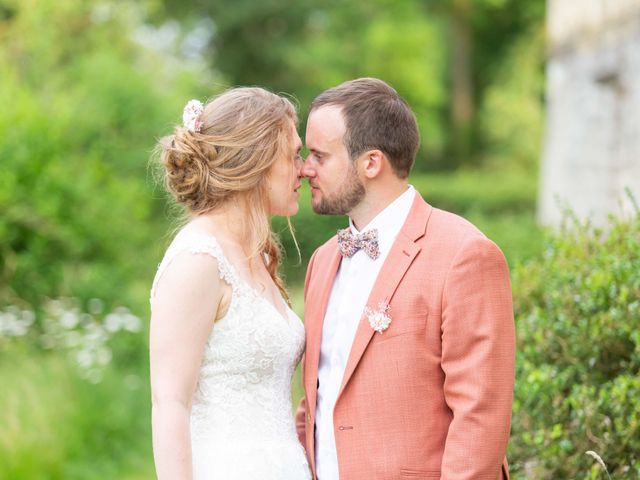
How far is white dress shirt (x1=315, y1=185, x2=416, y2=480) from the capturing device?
10.7 ft

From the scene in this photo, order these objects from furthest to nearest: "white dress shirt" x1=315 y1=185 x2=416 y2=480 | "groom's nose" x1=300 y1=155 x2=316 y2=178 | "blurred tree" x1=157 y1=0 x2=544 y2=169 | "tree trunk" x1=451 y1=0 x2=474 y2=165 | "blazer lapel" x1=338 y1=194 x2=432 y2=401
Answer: "tree trunk" x1=451 y1=0 x2=474 y2=165 < "blurred tree" x1=157 y1=0 x2=544 y2=169 < "groom's nose" x1=300 y1=155 x2=316 y2=178 < "white dress shirt" x1=315 y1=185 x2=416 y2=480 < "blazer lapel" x1=338 y1=194 x2=432 y2=401

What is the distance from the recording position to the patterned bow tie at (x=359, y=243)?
3314 millimetres

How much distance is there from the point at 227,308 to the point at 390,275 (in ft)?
1.93

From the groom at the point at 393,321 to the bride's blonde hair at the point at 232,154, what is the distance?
16 cm

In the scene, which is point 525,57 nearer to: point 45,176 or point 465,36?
point 465,36

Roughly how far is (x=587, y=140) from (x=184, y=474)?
8.41m

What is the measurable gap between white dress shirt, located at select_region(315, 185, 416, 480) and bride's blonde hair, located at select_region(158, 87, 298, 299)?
0.36 meters

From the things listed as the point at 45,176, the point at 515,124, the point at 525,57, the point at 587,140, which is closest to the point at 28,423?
the point at 45,176

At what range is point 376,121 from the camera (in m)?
3.31

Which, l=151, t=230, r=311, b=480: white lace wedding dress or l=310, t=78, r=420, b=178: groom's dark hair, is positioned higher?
l=310, t=78, r=420, b=178: groom's dark hair

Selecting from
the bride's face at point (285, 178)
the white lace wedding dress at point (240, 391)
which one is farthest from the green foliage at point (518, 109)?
the white lace wedding dress at point (240, 391)

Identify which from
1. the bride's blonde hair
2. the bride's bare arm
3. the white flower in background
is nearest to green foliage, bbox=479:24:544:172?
the white flower in background

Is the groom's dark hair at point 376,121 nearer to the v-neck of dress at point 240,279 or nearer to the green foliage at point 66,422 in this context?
the v-neck of dress at point 240,279

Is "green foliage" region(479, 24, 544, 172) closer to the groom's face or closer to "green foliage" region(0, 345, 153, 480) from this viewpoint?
"green foliage" region(0, 345, 153, 480)
